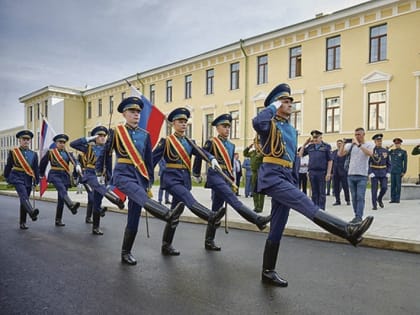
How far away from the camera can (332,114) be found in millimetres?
22875

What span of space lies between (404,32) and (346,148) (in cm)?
1437

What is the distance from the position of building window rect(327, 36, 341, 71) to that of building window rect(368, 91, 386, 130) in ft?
9.21

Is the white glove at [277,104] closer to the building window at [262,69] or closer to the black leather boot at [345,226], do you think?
the black leather boot at [345,226]

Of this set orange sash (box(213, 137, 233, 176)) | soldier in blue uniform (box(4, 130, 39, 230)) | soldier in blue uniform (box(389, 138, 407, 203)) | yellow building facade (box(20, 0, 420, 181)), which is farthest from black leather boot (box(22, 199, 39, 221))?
yellow building facade (box(20, 0, 420, 181))

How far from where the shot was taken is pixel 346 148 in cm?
847

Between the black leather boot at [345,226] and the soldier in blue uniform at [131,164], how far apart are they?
2.21 metres

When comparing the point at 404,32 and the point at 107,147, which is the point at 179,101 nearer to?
the point at 404,32

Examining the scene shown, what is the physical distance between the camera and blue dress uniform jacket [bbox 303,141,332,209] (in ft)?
31.9

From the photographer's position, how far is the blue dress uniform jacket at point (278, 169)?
4.11 meters

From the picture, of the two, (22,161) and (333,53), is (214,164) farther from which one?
(333,53)

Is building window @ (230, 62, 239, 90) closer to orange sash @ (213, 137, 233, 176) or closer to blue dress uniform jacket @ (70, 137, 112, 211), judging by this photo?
blue dress uniform jacket @ (70, 137, 112, 211)

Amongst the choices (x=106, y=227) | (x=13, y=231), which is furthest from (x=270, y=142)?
(x=13, y=231)

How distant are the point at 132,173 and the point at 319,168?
5.68 metres

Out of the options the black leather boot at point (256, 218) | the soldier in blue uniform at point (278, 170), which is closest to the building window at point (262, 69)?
the black leather boot at point (256, 218)
